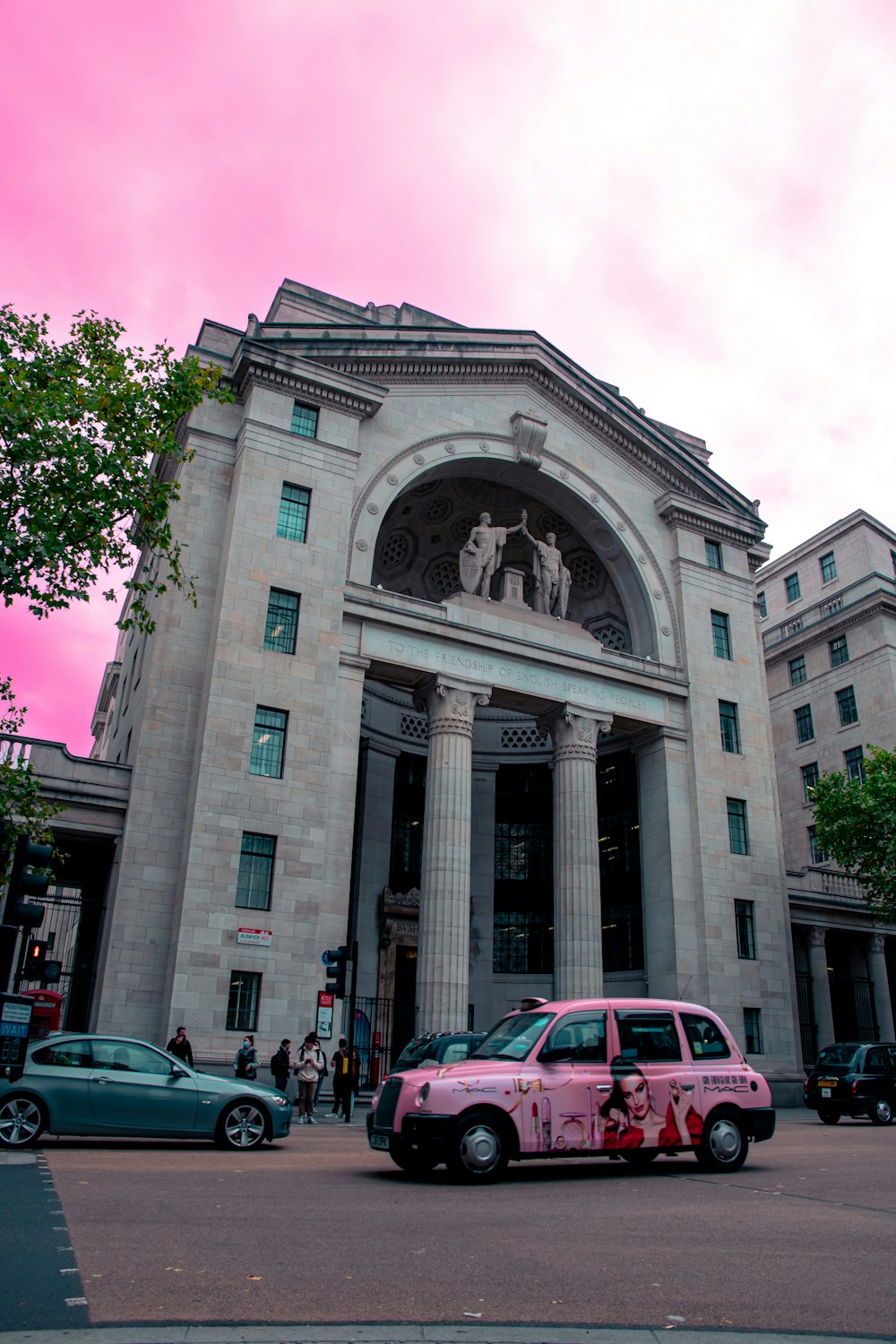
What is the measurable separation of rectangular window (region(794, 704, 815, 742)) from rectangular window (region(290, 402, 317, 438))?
3102 centimetres

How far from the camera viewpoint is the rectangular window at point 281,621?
89.4 feet

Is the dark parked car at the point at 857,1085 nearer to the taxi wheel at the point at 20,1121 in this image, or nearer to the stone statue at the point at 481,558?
the stone statue at the point at 481,558

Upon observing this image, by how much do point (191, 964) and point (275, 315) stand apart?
23.2 metres

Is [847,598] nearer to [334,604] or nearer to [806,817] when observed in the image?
[806,817]

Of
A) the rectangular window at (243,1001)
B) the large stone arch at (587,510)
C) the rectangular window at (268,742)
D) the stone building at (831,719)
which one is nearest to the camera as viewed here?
the rectangular window at (243,1001)

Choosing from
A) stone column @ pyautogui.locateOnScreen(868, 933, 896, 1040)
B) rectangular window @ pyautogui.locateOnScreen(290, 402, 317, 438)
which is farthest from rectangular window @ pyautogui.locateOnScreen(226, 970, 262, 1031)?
stone column @ pyautogui.locateOnScreen(868, 933, 896, 1040)

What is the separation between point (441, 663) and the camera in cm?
2969

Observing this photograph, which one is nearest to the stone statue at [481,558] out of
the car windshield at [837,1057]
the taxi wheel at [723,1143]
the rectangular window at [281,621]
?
the rectangular window at [281,621]

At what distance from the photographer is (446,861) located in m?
27.5

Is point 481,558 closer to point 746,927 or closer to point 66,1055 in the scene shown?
point 746,927

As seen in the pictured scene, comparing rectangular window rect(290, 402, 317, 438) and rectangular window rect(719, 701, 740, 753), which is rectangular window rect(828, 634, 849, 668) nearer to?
rectangular window rect(719, 701, 740, 753)

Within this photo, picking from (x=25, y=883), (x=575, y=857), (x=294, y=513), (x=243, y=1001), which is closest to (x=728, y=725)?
(x=575, y=857)

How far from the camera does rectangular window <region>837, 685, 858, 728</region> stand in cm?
4766

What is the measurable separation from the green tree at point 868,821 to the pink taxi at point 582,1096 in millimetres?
A: 21894
